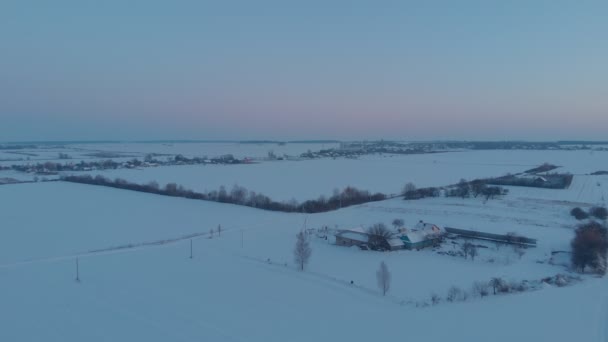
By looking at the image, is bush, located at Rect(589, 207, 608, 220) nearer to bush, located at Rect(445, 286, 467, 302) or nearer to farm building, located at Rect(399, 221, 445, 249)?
farm building, located at Rect(399, 221, 445, 249)

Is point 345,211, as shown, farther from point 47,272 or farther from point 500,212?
point 47,272

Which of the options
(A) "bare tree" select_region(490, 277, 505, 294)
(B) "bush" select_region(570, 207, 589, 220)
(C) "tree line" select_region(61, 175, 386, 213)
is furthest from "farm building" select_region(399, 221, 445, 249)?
(B) "bush" select_region(570, 207, 589, 220)

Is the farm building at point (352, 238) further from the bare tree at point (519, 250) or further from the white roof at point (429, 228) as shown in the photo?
the bare tree at point (519, 250)

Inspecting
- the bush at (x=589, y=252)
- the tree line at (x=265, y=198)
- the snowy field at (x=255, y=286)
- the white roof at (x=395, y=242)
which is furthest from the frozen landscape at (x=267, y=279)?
the tree line at (x=265, y=198)

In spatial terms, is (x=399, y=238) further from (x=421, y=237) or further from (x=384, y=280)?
(x=384, y=280)

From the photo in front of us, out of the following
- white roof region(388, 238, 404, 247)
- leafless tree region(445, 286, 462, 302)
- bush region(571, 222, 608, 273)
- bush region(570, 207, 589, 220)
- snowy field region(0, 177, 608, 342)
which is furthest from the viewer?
bush region(570, 207, 589, 220)

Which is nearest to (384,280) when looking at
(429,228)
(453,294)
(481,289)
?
(453,294)
